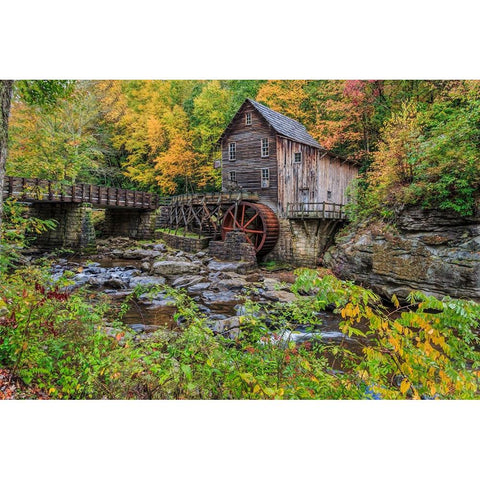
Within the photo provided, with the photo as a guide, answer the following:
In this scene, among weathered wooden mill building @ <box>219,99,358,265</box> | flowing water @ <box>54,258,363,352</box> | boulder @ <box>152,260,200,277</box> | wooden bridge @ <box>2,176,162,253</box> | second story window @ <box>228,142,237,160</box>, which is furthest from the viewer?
second story window @ <box>228,142,237,160</box>

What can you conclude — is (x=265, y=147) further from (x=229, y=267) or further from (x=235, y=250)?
(x=229, y=267)

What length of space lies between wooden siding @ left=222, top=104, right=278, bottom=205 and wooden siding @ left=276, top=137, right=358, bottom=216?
0.29 metres

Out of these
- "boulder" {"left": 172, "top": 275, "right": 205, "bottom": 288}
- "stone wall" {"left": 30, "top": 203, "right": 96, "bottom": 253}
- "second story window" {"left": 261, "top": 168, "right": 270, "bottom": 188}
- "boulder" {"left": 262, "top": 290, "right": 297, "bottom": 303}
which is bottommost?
"boulder" {"left": 262, "top": 290, "right": 297, "bottom": 303}

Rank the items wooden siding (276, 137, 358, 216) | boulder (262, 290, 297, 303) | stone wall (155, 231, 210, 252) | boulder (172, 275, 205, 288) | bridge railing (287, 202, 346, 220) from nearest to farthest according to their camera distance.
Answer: boulder (262, 290, 297, 303), boulder (172, 275, 205, 288), bridge railing (287, 202, 346, 220), wooden siding (276, 137, 358, 216), stone wall (155, 231, 210, 252)

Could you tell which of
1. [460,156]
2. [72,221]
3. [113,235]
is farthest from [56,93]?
[113,235]

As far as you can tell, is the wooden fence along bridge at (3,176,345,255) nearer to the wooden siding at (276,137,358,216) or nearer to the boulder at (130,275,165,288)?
the wooden siding at (276,137,358,216)

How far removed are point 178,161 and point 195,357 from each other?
945 centimetres

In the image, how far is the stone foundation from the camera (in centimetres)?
1084

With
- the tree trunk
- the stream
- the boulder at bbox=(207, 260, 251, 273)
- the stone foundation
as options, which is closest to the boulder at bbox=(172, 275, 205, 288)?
the stream

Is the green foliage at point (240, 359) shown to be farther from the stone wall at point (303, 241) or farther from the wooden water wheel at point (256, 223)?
the wooden water wheel at point (256, 223)

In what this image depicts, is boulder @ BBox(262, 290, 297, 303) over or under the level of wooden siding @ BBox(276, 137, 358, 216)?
under

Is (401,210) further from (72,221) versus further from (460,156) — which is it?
(72,221)

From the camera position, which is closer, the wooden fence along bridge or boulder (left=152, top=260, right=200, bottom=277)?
boulder (left=152, top=260, right=200, bottom=277)

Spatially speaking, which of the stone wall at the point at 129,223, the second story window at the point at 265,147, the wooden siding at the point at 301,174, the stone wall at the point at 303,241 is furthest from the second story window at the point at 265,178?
the stone wall at the point at 129,223
